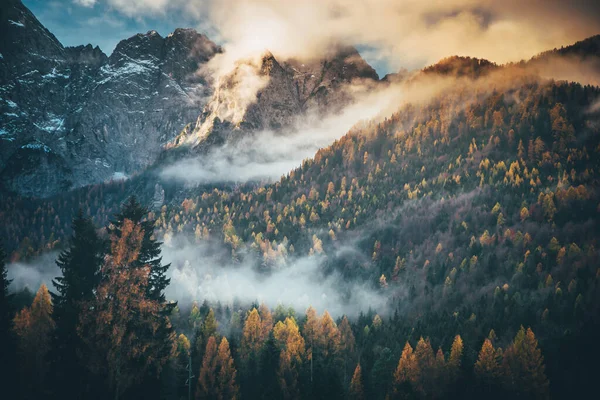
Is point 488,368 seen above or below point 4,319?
below

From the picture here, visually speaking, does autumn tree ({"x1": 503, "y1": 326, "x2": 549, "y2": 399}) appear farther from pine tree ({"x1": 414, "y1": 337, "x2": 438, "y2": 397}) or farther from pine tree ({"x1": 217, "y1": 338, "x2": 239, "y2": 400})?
pine tree ({"x1": 217, "y1": 338, "x2": 239, "y2": 400})

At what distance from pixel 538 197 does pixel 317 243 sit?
80.9 metres

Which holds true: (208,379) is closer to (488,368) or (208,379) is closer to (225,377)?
(225,377)

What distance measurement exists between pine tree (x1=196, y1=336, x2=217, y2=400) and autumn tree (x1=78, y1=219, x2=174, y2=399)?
101 feet

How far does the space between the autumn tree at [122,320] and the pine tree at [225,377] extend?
31599 mm

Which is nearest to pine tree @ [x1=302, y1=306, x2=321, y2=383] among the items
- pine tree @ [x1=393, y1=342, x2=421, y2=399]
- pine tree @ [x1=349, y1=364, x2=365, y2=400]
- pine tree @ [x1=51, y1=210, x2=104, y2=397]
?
pine tree @ [x1=349, y1=364, x2=365, y2=400]

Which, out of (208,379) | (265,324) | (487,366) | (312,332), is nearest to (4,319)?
(208,379)

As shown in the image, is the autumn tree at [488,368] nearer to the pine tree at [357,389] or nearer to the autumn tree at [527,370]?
the autumn tree at [527,370]

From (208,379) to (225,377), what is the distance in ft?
7.83

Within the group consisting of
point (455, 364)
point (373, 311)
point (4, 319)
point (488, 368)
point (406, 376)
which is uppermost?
point (4, 319)

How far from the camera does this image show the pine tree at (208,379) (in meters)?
59.6

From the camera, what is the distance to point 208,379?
61656 mm

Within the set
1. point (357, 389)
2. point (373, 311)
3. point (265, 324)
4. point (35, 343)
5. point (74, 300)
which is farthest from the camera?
point (373, 311)

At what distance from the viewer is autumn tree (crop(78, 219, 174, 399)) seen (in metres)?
29.6
